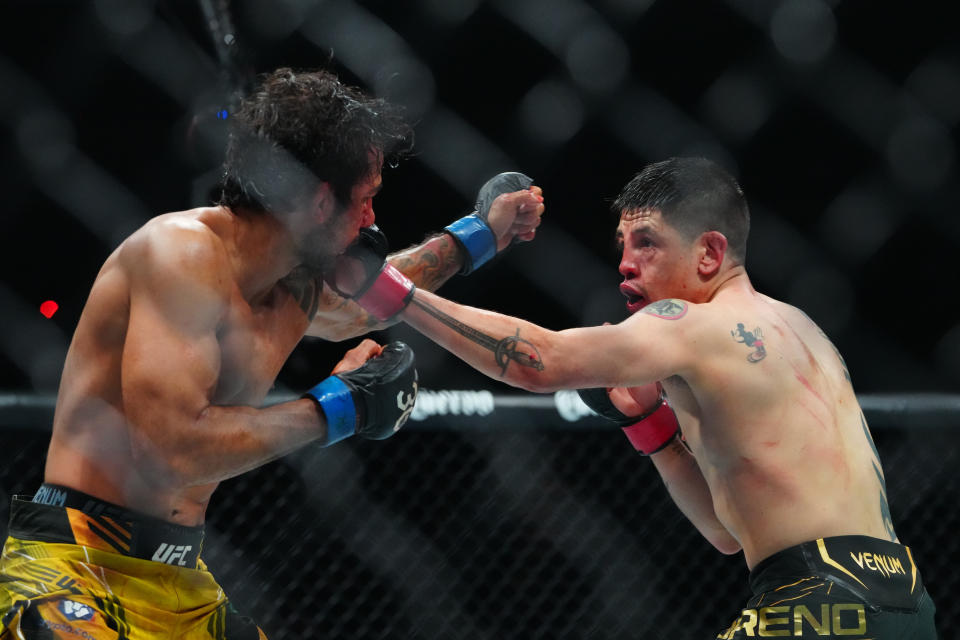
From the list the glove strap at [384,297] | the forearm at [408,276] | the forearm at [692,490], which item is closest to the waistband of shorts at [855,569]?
the forearm at [692,490]

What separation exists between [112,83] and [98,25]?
0.76 ft

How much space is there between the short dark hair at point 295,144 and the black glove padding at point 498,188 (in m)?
0.40

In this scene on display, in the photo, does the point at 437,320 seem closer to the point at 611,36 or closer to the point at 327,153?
the point at 327,153

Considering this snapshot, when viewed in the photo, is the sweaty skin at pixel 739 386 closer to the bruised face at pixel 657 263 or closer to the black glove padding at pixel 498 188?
the bruised face at pixel 657 263

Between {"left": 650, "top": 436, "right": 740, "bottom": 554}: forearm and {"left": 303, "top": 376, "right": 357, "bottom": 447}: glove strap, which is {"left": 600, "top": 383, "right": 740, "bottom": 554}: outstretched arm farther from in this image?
{"left": 303, "top": 376, "right": 357, "bottom": 447}: glove strap

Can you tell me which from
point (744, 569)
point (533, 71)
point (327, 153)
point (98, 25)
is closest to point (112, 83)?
point (98, 25)

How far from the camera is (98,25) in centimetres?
330

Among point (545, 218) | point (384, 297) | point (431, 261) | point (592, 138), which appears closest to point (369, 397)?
point (384, 297)

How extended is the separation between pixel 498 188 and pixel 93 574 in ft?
3.61

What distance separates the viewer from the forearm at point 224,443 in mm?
1431

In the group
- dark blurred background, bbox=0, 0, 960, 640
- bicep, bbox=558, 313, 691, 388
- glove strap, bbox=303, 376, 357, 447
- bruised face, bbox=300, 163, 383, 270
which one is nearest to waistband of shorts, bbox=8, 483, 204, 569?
glove strap, bbox=303, 376, 357, 447

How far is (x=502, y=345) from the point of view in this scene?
5.47ft

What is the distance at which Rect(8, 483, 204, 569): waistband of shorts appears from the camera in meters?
1.47

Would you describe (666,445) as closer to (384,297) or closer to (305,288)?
(384,297)
